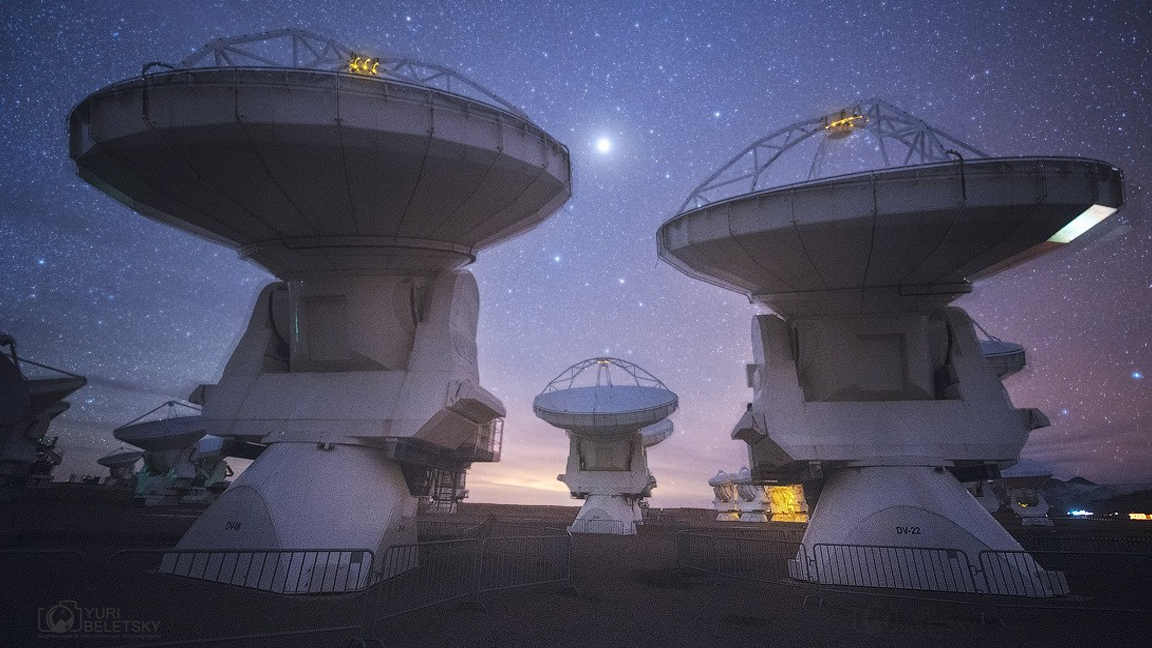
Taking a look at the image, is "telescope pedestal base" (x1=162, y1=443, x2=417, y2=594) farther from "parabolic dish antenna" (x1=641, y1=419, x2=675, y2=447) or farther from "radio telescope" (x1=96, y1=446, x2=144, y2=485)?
"radio telescope" (x1=96, y1=446, x2=144, y2=485)

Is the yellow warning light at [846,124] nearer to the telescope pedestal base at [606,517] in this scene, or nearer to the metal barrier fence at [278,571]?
the metal barrier fence at [278,571]

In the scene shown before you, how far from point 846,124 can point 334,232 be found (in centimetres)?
1467

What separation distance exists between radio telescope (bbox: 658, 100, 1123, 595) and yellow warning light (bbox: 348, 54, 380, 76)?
8.66 m

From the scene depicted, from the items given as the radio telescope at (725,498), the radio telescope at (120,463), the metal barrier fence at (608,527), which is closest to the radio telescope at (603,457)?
the metal barrier fence at (608,527)

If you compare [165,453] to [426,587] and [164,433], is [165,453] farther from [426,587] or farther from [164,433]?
[426,587]

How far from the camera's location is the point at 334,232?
14148mm

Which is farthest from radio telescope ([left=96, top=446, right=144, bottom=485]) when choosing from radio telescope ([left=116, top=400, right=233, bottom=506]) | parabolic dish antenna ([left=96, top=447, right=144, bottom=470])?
radio telescope ([left=116, top=400, right=233, bottom=506])

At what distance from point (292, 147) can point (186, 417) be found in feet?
133

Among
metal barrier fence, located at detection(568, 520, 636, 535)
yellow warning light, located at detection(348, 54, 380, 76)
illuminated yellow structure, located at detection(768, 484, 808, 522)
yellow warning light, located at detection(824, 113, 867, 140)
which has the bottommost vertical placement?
metal barrier fence, located at detection(568, 520, 636, 535)

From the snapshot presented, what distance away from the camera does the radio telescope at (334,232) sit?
11.2 meters

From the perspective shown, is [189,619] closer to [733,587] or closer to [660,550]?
[733,587]

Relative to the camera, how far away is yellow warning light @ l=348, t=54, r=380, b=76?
45.5ft

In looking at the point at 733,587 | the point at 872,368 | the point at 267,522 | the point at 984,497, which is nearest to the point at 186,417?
the point at 267,522

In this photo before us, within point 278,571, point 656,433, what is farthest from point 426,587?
point 656,433
